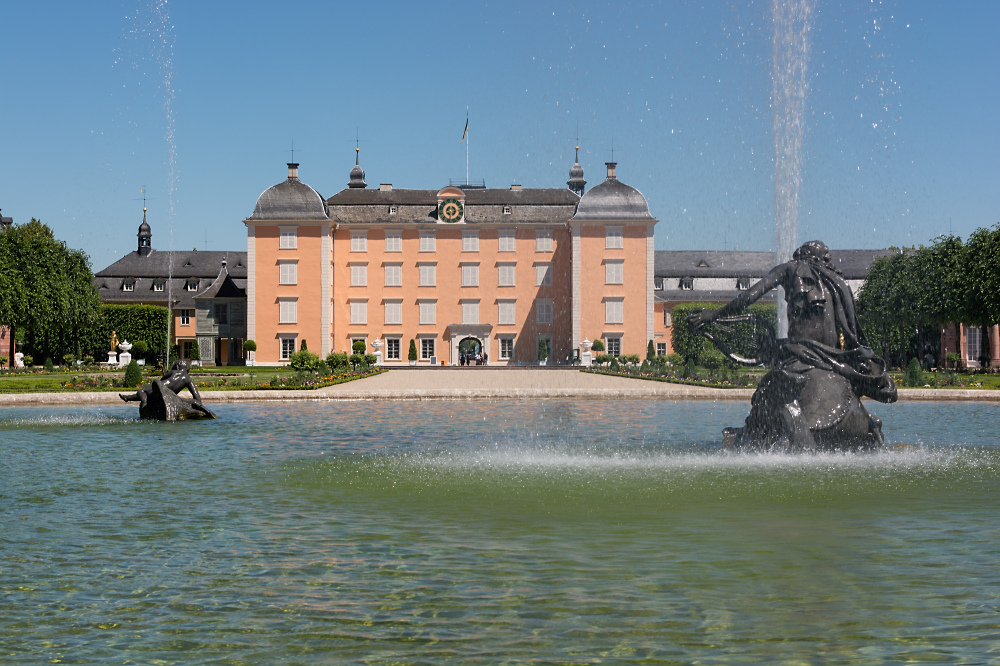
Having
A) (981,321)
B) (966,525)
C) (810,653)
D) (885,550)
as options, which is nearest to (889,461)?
(966,525)

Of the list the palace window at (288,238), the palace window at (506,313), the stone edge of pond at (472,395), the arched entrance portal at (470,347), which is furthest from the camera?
the palace window at (506,313)

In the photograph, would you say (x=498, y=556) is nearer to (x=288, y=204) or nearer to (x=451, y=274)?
(x=451, y=274)

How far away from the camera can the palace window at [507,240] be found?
212 feet

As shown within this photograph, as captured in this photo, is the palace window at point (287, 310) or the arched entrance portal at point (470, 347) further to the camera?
the arched entrance portal at point (470, 347)

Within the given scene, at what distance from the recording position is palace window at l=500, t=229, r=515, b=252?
64750 mm

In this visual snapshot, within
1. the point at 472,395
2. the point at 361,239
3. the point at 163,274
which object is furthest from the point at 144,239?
the point at 472,395

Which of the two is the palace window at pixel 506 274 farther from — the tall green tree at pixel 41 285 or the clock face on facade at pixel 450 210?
the tall green tree at pixel 41 285

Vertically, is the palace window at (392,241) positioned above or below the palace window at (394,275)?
above

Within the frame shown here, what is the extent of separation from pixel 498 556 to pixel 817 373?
645 centimetres

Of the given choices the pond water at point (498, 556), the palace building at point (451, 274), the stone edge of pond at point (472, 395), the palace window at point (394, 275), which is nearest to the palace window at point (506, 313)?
the palace building at point (451, 274)

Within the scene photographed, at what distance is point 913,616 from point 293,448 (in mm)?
9641

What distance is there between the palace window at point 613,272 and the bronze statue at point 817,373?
168ft

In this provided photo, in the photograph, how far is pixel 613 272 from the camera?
6322 centimetres

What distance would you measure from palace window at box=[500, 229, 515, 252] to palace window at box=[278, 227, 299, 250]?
13.6 metres
